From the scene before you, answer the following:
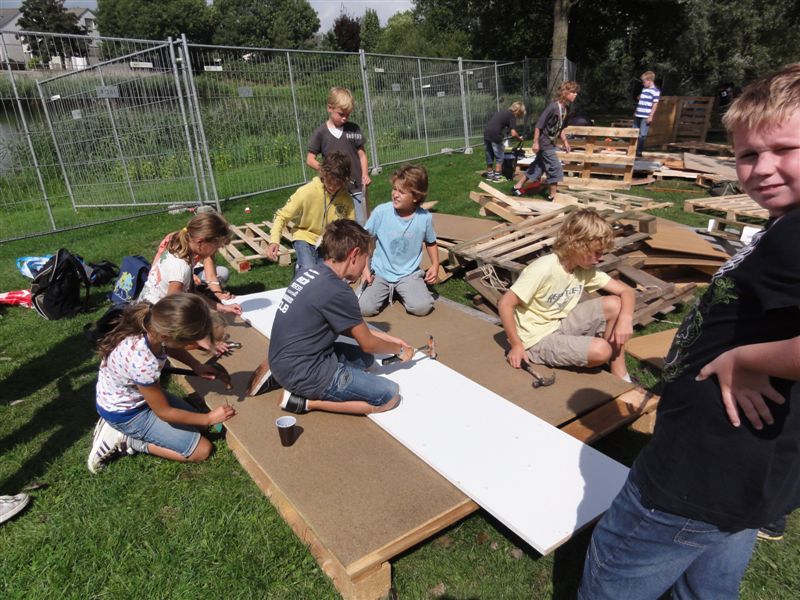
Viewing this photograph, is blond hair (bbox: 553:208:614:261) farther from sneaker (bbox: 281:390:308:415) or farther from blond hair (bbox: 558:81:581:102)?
blond hair (bbox: 558:81:581:102)

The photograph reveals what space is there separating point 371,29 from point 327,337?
3147 inches

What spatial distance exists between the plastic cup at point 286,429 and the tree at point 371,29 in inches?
2966

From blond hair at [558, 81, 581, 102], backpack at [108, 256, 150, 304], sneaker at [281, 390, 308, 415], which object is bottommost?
sneaker at [281, 390, 308, 415]

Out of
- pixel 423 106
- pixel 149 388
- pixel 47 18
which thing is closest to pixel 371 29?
pixel 47 18

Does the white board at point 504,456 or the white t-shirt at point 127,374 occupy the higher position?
the white t-shirt at point 127,374

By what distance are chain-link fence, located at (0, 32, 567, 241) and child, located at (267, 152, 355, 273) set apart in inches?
186

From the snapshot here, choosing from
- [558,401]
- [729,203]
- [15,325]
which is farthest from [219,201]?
[729,203]

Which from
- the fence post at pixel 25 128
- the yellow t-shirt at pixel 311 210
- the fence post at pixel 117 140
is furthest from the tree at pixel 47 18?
the yellow t-shirt at pixel 311 210

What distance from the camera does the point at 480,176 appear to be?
39.8ft

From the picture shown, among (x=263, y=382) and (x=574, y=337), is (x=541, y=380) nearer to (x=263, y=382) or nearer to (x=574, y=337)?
(x=574, y=337)

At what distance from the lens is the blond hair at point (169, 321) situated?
2828 millimetres

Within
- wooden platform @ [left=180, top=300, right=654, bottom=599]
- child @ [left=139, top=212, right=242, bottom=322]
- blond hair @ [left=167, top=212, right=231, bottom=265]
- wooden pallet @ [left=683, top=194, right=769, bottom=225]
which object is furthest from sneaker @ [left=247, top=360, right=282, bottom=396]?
wooden pallet @ [left=683, top=194, right=769, bottom=225]

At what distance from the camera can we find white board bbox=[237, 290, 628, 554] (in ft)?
8.37

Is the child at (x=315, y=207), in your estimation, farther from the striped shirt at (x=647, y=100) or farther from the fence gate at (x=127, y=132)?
the striped shirt at (x=647, y=100)
